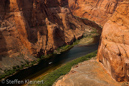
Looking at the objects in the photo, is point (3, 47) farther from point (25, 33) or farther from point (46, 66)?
point (46, 66)

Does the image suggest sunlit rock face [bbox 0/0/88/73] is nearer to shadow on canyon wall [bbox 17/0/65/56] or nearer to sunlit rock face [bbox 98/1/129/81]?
shadow on canyon wall [bbox 17/0/65/56]

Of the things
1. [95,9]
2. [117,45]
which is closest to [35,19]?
[117,45]

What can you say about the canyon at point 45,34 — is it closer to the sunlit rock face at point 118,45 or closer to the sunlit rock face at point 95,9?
the sunlit rock face at point 118,45

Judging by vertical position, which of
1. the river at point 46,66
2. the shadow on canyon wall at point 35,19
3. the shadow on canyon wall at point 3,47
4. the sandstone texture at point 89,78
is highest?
the shadow on canyon wall at point 35,19

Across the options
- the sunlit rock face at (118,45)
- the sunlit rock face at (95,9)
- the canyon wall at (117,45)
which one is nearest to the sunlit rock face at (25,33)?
the canyon wall at (117,45)

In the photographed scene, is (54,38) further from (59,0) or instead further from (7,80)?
(59,0)

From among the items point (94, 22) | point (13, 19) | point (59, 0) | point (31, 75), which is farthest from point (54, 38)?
point (94, 22)
